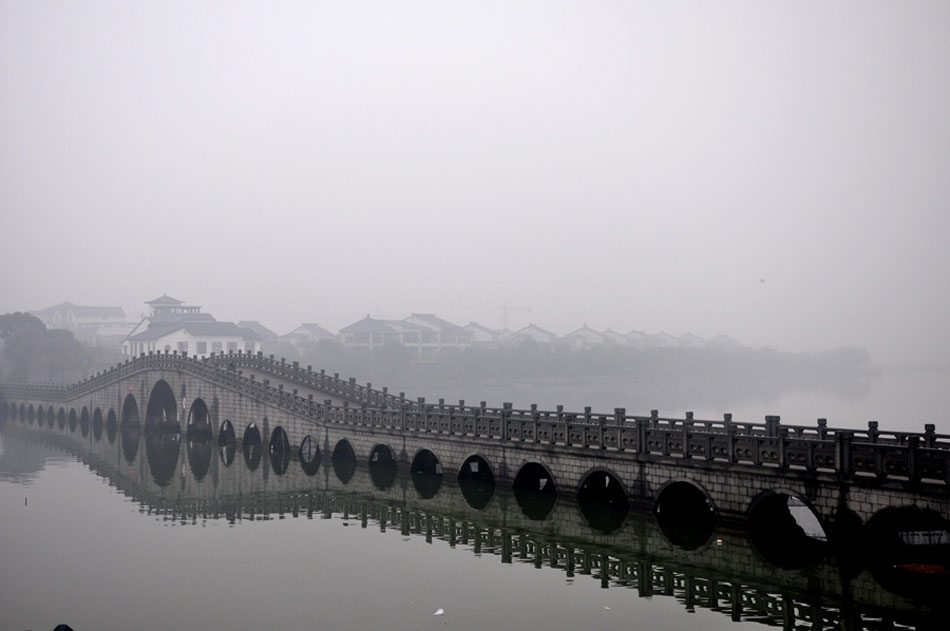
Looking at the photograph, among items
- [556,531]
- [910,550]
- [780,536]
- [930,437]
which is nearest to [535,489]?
[556,531]

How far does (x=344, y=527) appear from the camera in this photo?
32.1 meters

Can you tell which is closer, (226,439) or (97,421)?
(226,439)

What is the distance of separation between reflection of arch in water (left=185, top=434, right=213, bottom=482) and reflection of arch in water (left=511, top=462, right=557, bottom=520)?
711 inches

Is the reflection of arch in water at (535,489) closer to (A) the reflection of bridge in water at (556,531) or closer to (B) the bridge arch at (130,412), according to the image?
(A) the reflection of bridge in water at (556,531)

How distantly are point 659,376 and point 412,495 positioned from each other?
10532cm

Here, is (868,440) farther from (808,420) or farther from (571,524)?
(808,420)

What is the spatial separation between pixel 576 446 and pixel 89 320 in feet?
532

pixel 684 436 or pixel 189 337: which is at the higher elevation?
pixel 189 337

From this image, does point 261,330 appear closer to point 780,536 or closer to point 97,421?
point 97,421

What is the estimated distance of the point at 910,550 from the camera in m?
23.6

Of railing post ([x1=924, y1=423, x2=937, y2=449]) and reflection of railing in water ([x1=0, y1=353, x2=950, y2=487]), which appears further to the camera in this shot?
railing post ([x1=924, y1=423, x2=937, y2=449])

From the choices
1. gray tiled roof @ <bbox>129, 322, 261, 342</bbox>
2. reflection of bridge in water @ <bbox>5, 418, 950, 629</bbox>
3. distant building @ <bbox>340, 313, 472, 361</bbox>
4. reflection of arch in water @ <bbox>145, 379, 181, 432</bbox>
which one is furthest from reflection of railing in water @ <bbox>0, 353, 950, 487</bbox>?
distant building @ <bbox>340, 313, 472, 361</bbox>

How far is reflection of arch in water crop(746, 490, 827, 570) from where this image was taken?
24.4 meters

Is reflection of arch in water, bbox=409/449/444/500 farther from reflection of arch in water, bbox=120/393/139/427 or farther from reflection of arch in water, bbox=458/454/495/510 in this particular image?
reflection of arch in water, bbox=120/393/139/427
